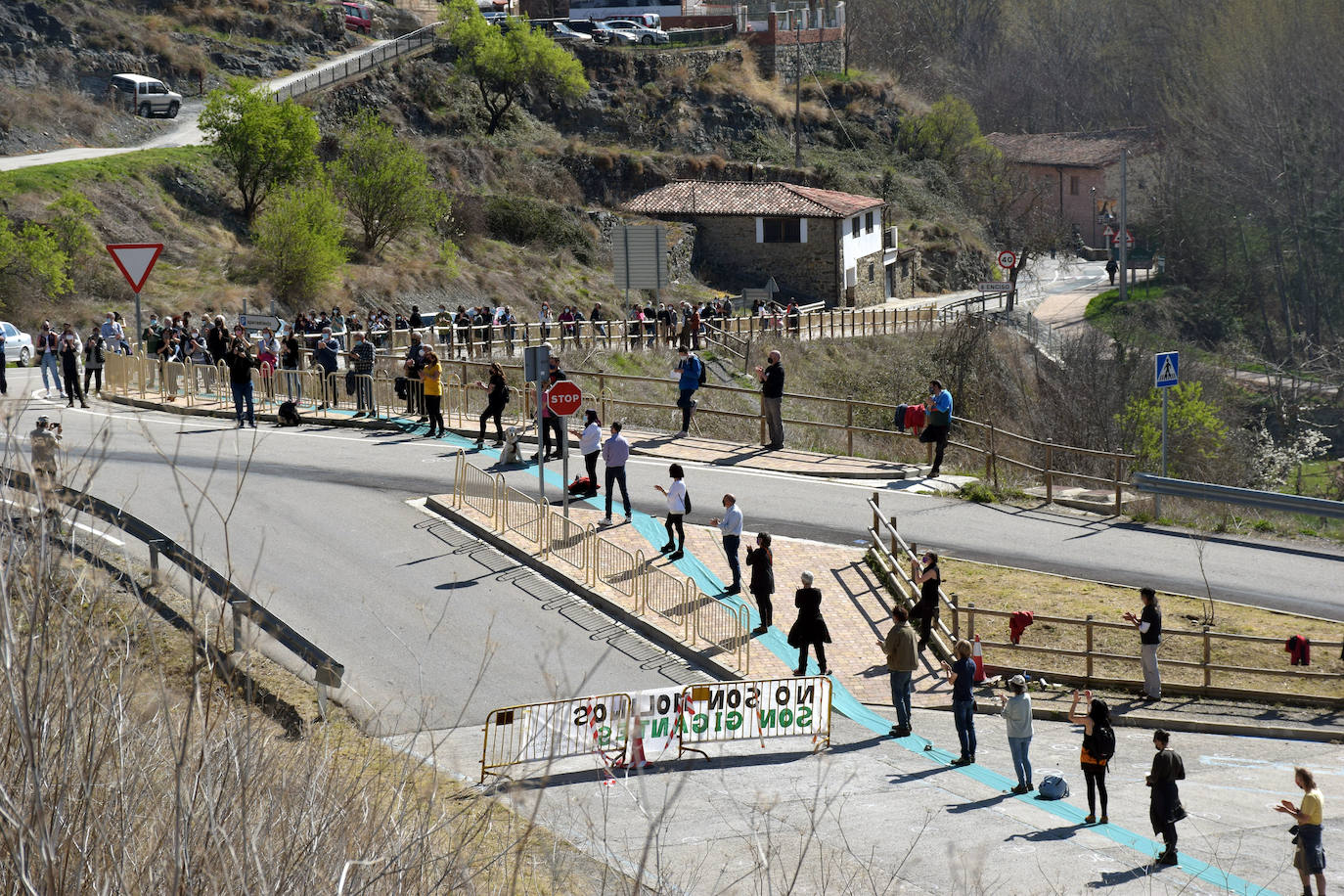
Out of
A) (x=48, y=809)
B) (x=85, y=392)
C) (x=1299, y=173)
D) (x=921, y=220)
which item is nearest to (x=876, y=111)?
(x=921, y=220)

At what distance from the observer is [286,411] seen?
25516 mm

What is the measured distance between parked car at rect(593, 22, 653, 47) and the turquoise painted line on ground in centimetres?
6641

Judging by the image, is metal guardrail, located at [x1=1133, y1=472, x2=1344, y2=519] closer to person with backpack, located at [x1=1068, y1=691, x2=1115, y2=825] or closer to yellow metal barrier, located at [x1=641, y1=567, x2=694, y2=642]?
yellow metal barrier, located at [x1=641, y1=567, x2=694, y2=642]

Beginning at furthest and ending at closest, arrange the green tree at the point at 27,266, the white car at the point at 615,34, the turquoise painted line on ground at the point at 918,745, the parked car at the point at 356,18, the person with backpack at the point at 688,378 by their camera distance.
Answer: the white car at the point at 615,34
the parked car at the point at 356,18
the green tree at the point at 27,266
the person with backpack at the point at 688,378
the turquoise painted line on ground at the point at 918,745

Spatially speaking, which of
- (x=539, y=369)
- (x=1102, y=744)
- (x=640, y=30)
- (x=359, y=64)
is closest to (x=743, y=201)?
(x=359, y=64)

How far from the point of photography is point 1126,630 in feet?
55.4

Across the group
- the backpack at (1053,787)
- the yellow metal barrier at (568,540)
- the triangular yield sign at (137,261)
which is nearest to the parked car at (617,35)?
the triangular yield sign at (137,261)

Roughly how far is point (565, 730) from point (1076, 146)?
8967 cm

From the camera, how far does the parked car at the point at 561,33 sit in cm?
7969

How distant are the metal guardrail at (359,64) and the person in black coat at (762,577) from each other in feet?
156

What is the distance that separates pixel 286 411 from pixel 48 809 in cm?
2062

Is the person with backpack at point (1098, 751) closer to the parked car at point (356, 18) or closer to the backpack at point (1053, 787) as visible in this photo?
the backpack at point (1053, 787)

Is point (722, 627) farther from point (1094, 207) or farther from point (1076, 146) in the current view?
point (1076, 146)

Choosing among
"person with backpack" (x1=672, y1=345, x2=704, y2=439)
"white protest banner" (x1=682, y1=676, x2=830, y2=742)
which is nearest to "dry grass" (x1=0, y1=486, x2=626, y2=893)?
"white protest banner" (x1=682, y1=676, x2=830, y2=742)
